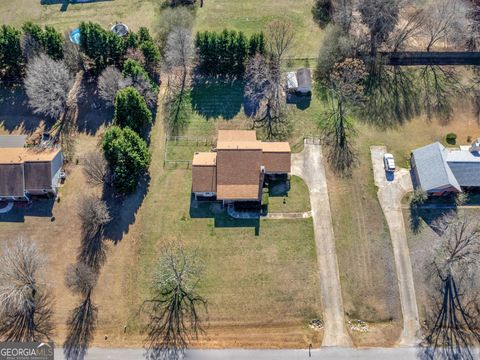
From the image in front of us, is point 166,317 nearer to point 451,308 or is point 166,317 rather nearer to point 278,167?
point 278,167

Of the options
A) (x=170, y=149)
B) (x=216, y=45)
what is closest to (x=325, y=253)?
(x=170, y=149)

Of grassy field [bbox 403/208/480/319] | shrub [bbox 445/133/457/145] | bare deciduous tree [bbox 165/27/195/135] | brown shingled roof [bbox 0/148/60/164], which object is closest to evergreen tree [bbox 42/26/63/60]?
brown shingled roof [bbox 0/148/60/164]

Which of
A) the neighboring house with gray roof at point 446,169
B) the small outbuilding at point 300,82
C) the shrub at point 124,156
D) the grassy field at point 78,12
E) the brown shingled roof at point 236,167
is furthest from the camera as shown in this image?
the grassy field at point 78,12

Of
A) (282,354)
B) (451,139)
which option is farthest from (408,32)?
(282,354)

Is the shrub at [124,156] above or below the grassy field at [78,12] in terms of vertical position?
below

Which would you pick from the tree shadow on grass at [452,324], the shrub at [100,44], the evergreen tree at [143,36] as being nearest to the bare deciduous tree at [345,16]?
the evergreen tree at [143,36]

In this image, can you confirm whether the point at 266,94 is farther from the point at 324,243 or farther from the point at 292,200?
the point at 324,243

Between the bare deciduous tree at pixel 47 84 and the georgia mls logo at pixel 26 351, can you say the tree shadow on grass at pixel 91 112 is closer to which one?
the bare deciduous tree at pixel 47 84

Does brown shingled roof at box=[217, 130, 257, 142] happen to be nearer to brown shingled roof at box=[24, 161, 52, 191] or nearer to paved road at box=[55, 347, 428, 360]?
brown shingled roof at box=[24, 161, 52, 191]
